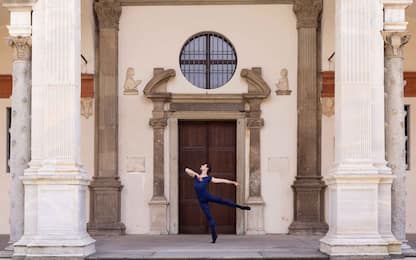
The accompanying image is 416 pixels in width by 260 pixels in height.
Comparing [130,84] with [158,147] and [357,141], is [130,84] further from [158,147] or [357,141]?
[357,141]

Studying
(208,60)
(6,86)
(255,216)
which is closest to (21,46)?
(6,86)

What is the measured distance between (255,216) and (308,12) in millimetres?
4832

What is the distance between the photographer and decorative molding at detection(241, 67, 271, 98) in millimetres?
19781

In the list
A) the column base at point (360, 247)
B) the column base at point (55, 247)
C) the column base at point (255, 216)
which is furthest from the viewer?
the column base at point (255, 216)

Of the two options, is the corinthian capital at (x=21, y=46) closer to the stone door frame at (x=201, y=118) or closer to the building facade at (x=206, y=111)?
the building facade at (x=206, y=111)

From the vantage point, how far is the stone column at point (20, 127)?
1501 centimetres

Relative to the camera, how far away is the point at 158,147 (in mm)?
19891

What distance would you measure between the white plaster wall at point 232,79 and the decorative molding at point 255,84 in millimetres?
184

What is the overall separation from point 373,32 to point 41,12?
5.60 m

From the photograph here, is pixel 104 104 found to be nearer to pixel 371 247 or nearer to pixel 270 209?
pixel 270 209

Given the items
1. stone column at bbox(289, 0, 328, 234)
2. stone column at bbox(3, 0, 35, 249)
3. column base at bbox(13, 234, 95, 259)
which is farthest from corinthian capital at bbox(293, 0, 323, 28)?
column base at bbox(13, 234, 95, 259)

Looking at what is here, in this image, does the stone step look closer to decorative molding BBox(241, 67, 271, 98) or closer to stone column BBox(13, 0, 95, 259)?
stone column BBox(13, 0, 95, 259)

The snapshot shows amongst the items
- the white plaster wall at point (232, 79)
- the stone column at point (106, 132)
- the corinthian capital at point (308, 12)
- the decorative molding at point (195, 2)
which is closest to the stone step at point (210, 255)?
the stone column at point (106, 132)

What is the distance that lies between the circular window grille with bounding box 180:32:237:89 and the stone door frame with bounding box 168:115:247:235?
0.73 metres
